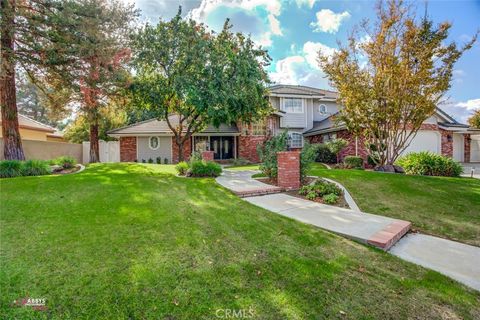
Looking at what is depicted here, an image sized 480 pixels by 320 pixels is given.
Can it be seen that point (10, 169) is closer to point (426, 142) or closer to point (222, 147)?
point (222, 147)

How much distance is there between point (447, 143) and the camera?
61.4ft

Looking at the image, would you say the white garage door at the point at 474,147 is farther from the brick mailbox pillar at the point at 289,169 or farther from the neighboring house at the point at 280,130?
the brick mailbox pillar at the point at 289,169

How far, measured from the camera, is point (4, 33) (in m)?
8.81

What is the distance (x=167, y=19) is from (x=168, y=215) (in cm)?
1306

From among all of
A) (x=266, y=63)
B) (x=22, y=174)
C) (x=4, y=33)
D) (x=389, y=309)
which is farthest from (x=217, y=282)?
(x=266, y=63)

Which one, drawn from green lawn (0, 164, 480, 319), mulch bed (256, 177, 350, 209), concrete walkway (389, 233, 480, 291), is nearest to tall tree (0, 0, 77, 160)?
green lawn (0, 164, 480, 319)

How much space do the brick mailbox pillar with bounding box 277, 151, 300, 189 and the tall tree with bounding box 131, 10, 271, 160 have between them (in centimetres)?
628

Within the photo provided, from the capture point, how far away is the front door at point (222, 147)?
21.8 m

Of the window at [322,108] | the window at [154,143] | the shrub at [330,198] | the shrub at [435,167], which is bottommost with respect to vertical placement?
the shrub at [330,198]

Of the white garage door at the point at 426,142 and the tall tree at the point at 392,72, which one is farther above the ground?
the tall tree at the point at 392,72

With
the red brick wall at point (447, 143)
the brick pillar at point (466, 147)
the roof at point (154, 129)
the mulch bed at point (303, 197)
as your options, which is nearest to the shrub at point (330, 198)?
the mulch bed at point (303, 197)

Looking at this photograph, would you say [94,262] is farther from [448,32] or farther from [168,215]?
[448,32]

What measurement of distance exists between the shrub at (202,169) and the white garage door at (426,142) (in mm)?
14491

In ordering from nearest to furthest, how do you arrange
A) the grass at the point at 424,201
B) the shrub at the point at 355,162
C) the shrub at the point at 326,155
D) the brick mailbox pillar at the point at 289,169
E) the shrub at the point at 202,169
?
the grass at the point at 424,201
the brick mailbox pillar at the point at 289,169
the shrub at the point at 202,169
the shrub at the point at 355,162
the shrub at the point at 326,155
